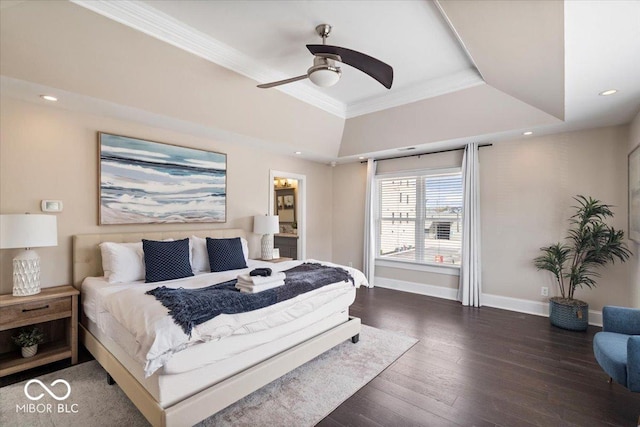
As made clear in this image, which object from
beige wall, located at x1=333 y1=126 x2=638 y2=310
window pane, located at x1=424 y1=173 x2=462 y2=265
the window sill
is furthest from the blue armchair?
window pane, located at x1=424 y1=173 x2=462 y2=265

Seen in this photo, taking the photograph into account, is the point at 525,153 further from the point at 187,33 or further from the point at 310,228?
the point at 187,33

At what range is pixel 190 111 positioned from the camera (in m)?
3.39

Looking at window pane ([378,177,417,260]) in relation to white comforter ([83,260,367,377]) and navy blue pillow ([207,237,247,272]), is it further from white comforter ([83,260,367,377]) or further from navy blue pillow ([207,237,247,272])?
navy blue pillow ([207,237,247,272])

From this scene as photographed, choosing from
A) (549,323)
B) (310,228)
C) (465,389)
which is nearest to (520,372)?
(465,389)

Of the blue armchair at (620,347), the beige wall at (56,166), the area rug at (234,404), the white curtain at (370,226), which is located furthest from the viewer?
the white curtain at (370,226)

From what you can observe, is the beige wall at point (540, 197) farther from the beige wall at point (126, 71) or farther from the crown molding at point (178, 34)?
the crown molding at point (178, 34)

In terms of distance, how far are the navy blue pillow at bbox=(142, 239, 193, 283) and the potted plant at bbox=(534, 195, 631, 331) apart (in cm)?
460

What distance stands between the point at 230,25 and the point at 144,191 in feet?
7.04

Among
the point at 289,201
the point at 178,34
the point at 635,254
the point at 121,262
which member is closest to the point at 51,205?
the point at 121,262

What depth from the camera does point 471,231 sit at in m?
4.79

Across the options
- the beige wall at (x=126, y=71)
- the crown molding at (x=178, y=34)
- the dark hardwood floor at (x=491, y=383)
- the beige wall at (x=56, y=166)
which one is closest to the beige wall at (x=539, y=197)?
the dark hardwood floor at (x=491, y=383)

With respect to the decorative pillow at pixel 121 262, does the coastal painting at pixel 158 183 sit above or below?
above

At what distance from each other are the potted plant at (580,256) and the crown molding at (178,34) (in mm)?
4188

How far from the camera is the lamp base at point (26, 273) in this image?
266 cm
